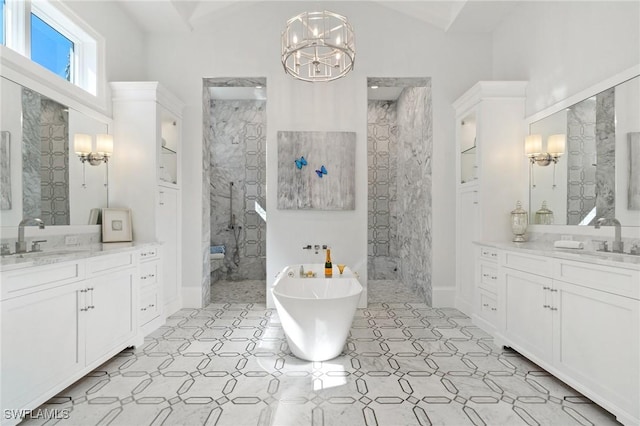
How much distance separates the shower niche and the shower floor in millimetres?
527

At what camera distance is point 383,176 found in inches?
244

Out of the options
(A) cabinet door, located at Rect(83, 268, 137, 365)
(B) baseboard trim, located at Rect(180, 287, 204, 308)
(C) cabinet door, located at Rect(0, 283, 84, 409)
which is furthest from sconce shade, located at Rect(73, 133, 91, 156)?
(B) baseboard trim, located at Rect(180, 287, 204, 308)

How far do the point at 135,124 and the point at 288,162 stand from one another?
1.69 m

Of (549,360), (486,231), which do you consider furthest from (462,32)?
(549,360)

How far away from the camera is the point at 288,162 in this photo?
13.8ft

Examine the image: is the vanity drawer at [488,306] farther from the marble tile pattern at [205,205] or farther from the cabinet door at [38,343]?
the cabinet door at [38,343]

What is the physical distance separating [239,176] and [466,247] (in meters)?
4.00

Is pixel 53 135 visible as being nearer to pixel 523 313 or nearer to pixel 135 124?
pixel 135 124

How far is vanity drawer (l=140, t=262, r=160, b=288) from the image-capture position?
3.18 m

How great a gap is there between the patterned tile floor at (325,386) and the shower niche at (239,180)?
2.87 meters

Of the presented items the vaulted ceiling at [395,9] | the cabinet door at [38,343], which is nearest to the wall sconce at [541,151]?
the vaulted ceiling at [395,9]

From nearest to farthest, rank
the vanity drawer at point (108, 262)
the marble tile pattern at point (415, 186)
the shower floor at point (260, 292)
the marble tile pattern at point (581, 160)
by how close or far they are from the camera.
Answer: the vanity drawer at point (108, 262) < the marble tile pattern at point (581, 160) < the marble tile pattern at point (415, 186) < the shower floor at point (260, 292)

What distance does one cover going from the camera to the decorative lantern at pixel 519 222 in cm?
322

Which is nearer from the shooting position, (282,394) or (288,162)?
(282,394)
